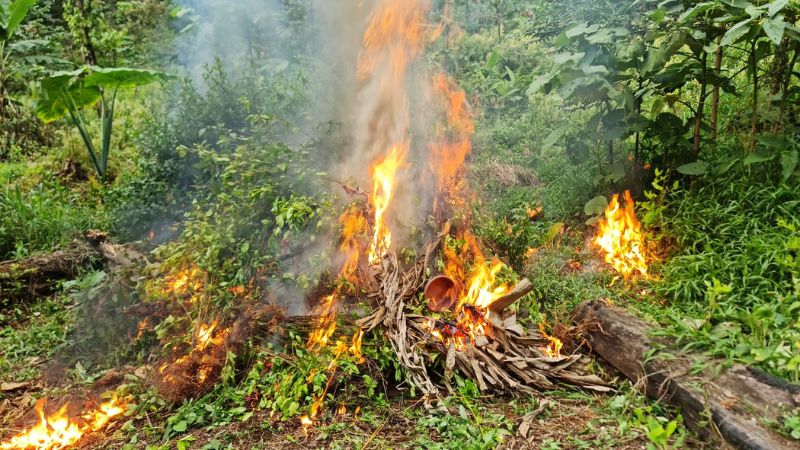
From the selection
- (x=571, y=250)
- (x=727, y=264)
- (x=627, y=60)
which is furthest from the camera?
(x=571, y=250)

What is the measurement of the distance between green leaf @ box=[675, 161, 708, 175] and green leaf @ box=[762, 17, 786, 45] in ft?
4.18

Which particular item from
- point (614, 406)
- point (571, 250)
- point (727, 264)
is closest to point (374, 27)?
point (571, 250)

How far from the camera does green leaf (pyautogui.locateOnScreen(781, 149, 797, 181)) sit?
4328 millimetres

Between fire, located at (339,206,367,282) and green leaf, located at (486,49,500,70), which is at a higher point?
green leaf, located at (486,49,500,70)

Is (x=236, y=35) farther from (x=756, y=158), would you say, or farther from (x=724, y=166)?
(x=756, y=158)

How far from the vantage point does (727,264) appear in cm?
418

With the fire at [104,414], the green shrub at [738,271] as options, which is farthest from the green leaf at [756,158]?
the fire at [104,414]

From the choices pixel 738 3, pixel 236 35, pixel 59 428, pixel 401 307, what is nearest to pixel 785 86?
pixel 738 3

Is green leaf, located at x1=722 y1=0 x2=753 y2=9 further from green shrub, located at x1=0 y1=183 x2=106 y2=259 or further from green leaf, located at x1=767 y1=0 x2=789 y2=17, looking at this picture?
green shrub, located at x1=0 y1=183 x2=106 y2=259

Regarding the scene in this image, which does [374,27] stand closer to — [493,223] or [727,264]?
[493,223]

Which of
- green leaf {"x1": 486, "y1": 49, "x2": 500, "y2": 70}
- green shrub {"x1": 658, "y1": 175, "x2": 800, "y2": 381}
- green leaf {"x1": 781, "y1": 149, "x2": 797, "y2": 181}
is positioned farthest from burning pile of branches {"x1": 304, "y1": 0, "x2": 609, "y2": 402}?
green leaf {"x1": 486, "y1": 49, "x2": 500, "y2": 70}

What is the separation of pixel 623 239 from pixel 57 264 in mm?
6124

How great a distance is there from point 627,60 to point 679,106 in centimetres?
222

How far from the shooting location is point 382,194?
518 cm
